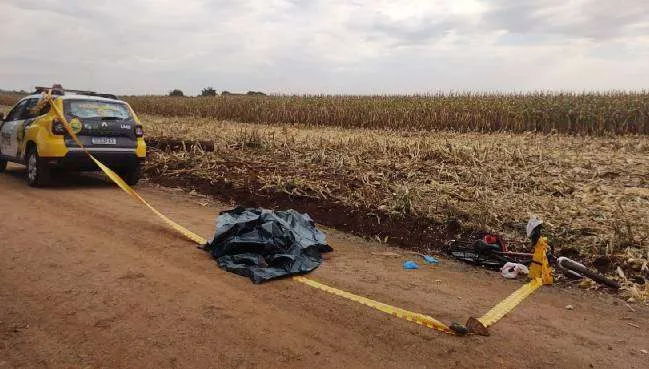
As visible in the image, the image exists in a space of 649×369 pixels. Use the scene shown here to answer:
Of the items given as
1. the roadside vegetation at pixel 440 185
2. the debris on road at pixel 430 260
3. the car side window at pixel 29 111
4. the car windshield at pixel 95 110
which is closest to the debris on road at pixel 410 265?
the debris on road at pixel 430 260

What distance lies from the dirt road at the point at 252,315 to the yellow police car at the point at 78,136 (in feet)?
9.84

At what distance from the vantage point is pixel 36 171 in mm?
9227

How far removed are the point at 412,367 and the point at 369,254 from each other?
2666 mm

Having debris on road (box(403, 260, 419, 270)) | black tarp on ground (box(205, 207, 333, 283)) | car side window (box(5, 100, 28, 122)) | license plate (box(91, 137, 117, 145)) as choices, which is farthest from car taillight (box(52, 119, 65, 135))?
debris on road (box(403, 260, 419, 270))

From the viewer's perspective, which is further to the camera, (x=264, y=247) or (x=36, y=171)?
(x=36, y=171)

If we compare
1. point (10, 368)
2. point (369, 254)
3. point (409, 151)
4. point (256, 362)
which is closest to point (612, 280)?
point (369, 254)

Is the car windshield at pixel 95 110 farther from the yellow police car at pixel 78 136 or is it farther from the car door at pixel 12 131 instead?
the car door at pixel 12 131

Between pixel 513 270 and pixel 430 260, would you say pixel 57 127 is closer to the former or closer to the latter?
pixel 430 260

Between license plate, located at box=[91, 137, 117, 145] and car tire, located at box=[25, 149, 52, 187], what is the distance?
2.93 ft

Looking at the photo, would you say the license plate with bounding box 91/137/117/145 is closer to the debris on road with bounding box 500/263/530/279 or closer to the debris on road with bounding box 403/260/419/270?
the debris on road with bounding box 403/260/419/270

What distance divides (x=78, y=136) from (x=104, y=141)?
416 mm

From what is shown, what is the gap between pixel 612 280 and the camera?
5.06 metres

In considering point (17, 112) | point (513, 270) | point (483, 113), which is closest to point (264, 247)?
point (513, 270)

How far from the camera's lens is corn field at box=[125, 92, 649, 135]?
61.4 feet
